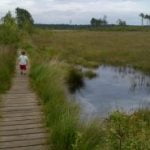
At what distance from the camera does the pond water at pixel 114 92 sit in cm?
1605

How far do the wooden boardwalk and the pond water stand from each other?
3058 millimetres

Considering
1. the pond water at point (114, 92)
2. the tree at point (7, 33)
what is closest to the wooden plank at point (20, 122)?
the pond water at point (114, 92)

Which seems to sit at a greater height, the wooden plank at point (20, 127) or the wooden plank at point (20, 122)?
the wooden plank at point (20, 122)

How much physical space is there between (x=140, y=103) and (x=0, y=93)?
6.96m

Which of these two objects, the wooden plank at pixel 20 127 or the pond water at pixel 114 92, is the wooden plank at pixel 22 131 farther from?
the pond water at pixel 114 92

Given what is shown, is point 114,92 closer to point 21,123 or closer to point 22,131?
point 21,123

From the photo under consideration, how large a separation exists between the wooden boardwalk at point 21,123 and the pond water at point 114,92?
306 centimetres

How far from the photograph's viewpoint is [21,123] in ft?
28.3

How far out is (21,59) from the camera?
17.0 metres

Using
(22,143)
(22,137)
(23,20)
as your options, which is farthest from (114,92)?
(23,20)

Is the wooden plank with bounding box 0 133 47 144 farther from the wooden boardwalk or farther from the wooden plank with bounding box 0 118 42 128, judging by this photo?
the wooden plank with bounding box 0 118 42 128

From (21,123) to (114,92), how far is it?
12029mm

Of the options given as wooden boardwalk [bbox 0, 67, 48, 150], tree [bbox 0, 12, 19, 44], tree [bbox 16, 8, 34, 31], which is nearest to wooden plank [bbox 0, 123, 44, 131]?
wooden boardwalk [bbox 0, 67, 48, 150]

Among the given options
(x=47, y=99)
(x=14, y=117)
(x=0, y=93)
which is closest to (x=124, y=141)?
(x=14, y=117)
